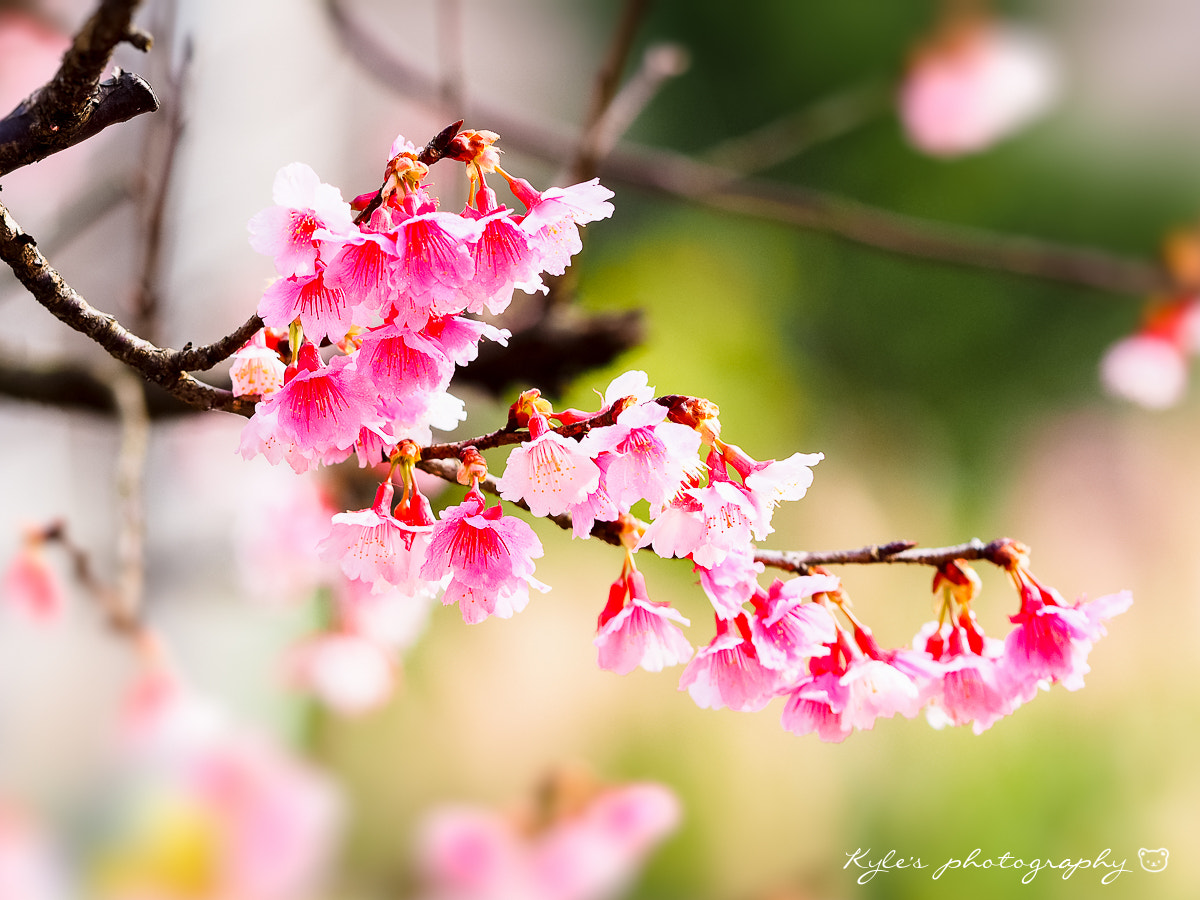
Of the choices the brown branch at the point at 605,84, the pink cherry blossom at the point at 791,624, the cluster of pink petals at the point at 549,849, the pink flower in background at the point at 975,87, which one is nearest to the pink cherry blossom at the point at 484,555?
the pink cherry blossom at the point at 791,624

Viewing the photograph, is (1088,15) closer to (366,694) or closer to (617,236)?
(617,236)

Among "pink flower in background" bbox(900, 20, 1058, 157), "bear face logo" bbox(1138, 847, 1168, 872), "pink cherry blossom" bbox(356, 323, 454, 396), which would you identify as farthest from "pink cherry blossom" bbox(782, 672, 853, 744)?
"pink flower in background" bbox(900, 20, 1058, 157)

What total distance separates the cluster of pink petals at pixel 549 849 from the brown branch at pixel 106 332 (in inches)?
38.1

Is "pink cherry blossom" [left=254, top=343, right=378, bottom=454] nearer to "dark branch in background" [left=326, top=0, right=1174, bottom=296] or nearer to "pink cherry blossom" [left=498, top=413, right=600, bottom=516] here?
"pink cherry blossom" [left=498, top=413, right=600, bottom=516]

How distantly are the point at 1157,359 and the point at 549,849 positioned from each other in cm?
119

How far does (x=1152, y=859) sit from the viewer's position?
1153 millimetres

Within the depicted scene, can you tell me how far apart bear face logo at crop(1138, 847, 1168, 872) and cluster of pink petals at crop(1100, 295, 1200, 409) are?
0.65m

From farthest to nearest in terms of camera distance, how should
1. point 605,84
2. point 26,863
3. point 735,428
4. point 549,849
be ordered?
1. point 735,428
2. point 549,849
3. point 26,863
4. point 605,84

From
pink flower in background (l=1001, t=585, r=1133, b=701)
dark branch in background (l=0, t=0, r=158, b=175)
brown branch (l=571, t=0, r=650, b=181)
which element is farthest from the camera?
brown branch (l=571, t=0, r=650, b=181)

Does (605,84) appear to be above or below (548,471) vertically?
above

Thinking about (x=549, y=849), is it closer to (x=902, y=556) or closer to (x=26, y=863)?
(x=26, y=863)

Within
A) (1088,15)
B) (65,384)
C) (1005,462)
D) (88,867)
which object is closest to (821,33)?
(1088,15)

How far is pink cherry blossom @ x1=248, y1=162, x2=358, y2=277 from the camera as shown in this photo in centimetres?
34

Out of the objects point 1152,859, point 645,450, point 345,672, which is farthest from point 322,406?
point 1152,859
